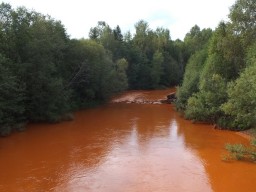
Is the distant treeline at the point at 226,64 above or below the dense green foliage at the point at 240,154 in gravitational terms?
above

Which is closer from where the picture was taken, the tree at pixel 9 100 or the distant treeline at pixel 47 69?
the tree at pixel 9 100

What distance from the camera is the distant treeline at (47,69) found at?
110 feet

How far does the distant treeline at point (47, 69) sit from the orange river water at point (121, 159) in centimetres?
216

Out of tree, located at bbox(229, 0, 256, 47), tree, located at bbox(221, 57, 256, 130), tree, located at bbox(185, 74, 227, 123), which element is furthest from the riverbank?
tree, located at bbox(229, 0, 256, 47)

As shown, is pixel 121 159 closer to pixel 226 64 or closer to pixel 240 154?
pixel 240 154

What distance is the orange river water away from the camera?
20.2m

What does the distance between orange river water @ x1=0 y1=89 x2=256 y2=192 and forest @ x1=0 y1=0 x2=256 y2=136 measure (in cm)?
212

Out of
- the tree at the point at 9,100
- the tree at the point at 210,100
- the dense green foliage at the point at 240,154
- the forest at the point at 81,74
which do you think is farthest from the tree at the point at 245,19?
the tree at the point at 9,100

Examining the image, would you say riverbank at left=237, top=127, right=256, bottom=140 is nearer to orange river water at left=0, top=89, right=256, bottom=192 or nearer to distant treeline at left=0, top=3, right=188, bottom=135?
orange river water at left=0, top=89, right=256, bottom=192

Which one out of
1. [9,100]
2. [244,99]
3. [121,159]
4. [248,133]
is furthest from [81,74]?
[244,99]

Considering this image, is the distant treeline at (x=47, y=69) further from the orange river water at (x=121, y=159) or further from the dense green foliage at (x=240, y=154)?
the dense green foliage at (x=240, y=154)

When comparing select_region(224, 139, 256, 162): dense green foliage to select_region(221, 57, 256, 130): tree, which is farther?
select_region(221, 57, 256, 130): tree

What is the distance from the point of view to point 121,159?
82.5 feet

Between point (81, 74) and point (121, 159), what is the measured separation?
2596cm
